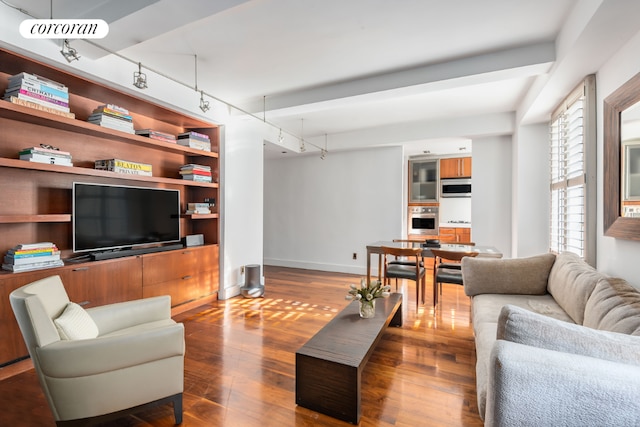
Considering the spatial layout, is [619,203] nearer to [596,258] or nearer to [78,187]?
[596,258]

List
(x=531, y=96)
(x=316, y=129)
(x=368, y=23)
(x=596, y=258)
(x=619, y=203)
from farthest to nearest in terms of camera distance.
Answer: (x=316, y=129) → (x=531, y=96) → (x=596, y=258) → (x=368, y=23) → (x=619, y=203)

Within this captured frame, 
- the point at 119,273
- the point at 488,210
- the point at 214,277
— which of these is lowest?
the point at 214,277

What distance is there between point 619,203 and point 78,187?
168 inches

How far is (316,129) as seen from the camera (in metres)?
5.24

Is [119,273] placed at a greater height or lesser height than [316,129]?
lesser

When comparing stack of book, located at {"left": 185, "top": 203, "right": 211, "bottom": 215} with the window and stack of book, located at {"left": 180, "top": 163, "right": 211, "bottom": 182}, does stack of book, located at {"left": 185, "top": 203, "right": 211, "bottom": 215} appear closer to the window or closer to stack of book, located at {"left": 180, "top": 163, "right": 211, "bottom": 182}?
stack of book, located at {"left": 180, "top": 163, "right": 211, "bottom": 182}

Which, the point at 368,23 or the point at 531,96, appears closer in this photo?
the point at 368,23

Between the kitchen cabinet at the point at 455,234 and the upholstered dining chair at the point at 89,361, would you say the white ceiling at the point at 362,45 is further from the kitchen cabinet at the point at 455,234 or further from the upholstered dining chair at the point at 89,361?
the kitchen cabinet at the point at 455,234

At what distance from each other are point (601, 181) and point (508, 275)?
3.27 feet

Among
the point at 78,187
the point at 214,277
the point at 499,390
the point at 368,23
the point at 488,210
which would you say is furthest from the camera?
the point at 488,210

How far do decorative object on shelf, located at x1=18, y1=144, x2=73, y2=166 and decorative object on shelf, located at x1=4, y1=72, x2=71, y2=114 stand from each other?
32cm

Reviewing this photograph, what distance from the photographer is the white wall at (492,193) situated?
15.1ft

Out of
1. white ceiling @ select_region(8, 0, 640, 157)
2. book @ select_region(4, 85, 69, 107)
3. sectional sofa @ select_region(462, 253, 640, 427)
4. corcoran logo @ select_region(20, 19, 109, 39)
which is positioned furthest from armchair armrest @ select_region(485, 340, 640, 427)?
book @ select_region(4, 85, 69, 107)

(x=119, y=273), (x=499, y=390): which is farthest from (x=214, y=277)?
(x=499, y=390)
